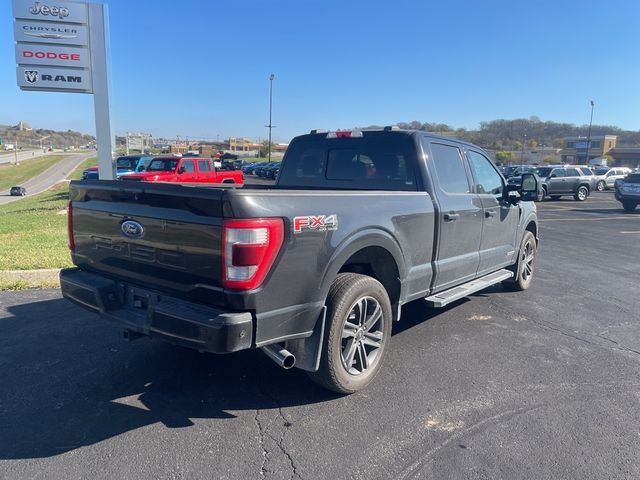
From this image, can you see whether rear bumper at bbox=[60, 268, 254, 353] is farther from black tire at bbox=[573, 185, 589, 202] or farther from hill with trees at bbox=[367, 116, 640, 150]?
hill with trees at bbox=[367, 116, 640, 150]

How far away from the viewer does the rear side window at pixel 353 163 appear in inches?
181

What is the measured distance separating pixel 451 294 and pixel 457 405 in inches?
53.8

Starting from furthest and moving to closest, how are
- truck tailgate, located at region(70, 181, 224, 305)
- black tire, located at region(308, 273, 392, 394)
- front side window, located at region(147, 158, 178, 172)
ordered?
front side window, located at region(147, 158, 178, 172)
black tire, located at region(308, 273, 392, 394)
truck tailgate, located at region(70, 181, 224, 305)

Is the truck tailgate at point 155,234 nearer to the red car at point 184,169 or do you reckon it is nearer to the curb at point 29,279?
the curb at point 29,279

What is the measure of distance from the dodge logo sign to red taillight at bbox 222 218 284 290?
40.3ft

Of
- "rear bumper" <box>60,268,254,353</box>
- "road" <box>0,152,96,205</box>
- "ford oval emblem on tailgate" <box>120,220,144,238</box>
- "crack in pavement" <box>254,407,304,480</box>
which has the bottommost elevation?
"road" <box>0,152,96,205</box>

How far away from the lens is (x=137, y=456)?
2.83 m

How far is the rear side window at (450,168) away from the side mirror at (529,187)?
50.2 inches

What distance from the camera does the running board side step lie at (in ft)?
14.6

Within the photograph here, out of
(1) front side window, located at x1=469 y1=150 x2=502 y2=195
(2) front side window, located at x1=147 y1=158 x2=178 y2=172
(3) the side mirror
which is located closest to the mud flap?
(1) front side window, located at x1=469 y1=150 x2=502 y2=195

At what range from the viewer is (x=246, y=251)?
2766 mm

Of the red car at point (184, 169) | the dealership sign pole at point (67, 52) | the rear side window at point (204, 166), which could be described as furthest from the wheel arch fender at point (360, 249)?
the rear side window at point (204, 166)

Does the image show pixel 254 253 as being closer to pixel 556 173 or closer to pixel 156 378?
pixel 156 378

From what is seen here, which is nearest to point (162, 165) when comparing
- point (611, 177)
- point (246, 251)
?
point (246, 251)
